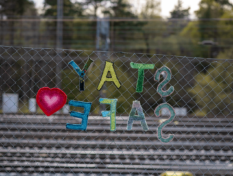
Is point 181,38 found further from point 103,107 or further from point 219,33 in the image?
point 103,107

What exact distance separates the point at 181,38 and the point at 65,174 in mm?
4756

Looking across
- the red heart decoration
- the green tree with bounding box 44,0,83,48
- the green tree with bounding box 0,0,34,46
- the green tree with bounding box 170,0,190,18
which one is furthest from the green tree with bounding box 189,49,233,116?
the green tree with bounding box 0,0,34,46

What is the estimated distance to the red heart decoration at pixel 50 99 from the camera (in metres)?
1.69

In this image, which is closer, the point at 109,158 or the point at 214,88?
the point at 109,158

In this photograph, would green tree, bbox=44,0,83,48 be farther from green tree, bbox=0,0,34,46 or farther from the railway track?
the railway track

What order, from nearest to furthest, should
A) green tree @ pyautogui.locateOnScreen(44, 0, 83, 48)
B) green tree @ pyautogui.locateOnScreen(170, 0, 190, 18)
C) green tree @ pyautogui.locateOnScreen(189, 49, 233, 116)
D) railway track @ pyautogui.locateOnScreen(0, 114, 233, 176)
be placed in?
railway track @ pyautogui.locateOnScreen(0, 114, 233, 176) → green tree @ pyautogui.locateOnScreen(189, 49, 233, 116) → green tree @ pyautogui.locateOnScreen(170, 0, 190, 18) → green tree @ pyautogui.locateOnScreen(44, 0, 83, 48)

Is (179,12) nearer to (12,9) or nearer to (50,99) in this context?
(12,9)

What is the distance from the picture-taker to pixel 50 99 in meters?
1.71

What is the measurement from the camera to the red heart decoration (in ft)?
5.56

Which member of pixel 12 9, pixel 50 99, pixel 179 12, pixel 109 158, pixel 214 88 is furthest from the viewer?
pixel 12 9

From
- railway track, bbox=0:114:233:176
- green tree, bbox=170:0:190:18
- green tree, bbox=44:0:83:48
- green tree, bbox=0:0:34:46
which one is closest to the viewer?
railway track, bbox=0:114:233:176

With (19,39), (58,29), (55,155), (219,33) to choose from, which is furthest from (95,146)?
(219,33)

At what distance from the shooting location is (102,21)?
5965 millimetres

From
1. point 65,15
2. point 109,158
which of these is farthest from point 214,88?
point 65,15
